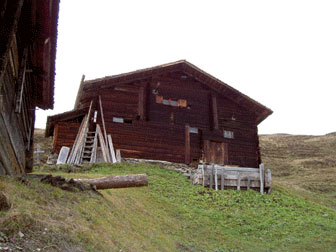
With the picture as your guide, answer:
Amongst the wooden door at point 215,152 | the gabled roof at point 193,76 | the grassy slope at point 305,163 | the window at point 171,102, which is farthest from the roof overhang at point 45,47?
the grassy slope at point 305,163

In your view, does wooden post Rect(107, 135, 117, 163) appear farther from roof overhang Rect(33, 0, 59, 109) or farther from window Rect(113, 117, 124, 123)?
roof overhang Rect(33, 0, 59, 109)

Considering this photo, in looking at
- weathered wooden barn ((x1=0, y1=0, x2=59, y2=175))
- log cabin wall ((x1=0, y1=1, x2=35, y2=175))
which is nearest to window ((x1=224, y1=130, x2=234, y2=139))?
weathered wooden barn ((x1=0, y1=0, x2=59, y2=175))

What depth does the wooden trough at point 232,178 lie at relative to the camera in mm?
20652

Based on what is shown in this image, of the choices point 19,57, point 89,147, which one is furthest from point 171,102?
point 19,57

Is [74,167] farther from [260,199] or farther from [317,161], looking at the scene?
[317,161]

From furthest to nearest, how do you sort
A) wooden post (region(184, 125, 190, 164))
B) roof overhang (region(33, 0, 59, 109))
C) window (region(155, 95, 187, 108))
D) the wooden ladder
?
1. window (region(155, 95, 187, 108))
2. wooden post (region(184, 125, 190, 164))
3. the wooden ladder
4. roof overhang (region(33, 0, 59, 109))

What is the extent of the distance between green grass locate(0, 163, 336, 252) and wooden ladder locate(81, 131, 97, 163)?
2.19m

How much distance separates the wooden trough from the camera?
20.7 metres

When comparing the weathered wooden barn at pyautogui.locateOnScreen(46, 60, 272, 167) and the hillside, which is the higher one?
the weathered wooden barn at pyautogui.locateOnScreen(46, 60, 272, 167)

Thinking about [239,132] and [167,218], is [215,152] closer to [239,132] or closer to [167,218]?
[239,132]

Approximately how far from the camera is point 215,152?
25.9 meters

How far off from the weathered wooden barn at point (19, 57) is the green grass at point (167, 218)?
1141mm

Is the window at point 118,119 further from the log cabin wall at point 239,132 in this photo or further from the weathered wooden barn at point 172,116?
the log cabin wall at point 239,132

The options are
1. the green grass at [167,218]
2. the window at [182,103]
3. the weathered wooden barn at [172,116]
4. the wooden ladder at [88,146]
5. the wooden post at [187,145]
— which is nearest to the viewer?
the green grass at [167,218]
